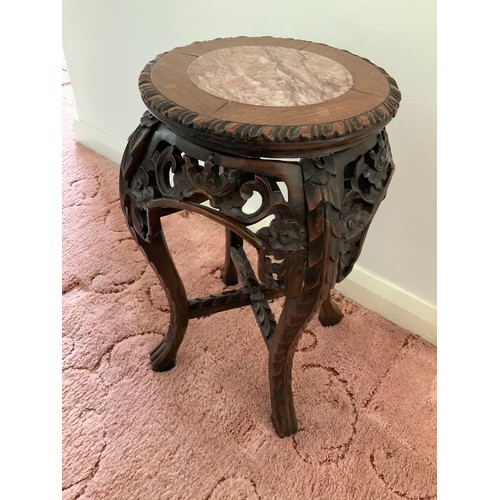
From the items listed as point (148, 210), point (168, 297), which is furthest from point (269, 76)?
point (168, 297)

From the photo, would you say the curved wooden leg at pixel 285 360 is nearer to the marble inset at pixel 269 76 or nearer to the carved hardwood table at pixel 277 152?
the carved hardwood table at pixel 277 152

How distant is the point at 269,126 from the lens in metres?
0.51

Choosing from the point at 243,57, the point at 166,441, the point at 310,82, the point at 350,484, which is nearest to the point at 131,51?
the point at 243,57

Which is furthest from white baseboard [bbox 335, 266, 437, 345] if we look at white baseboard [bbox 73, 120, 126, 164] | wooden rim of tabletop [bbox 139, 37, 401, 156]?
white baseboard [bbox 73, 120, 126, 164]

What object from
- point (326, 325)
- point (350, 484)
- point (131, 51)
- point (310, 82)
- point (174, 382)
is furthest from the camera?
point (131, 51)

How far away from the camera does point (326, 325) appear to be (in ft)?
3.33

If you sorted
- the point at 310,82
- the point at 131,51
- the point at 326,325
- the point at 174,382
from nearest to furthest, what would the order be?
1. the point at 310,82
2. the point at 174,382
3. the point at 326,325
4. the point at 131,51

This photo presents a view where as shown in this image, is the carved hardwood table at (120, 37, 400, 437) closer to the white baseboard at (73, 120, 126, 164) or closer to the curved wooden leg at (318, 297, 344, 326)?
the curved wooden leg at (318, 297, 344, 326)

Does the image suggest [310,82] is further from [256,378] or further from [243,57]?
[256,378]

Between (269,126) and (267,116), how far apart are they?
25 mm

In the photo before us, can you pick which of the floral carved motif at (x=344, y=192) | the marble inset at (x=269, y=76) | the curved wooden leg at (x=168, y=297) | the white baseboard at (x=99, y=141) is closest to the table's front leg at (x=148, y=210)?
→ the curved wooden leg at (x=168, y=297)

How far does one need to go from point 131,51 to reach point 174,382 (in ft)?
2.79

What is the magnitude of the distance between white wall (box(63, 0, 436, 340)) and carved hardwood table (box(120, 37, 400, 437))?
14 centimetres

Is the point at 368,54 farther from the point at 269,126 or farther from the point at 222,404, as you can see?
the point at 222,404
